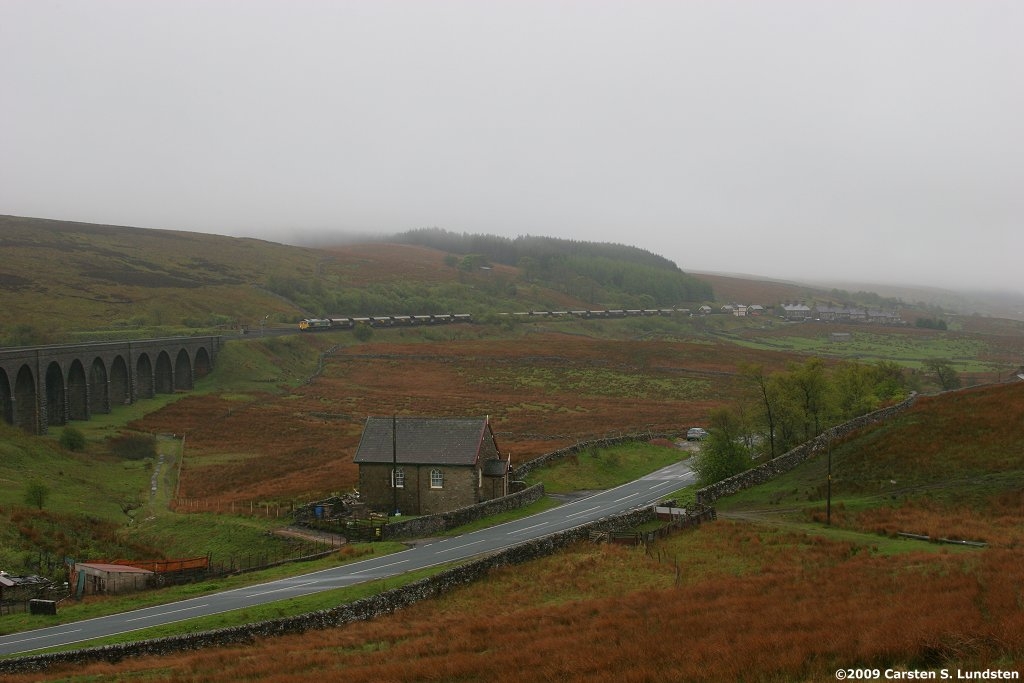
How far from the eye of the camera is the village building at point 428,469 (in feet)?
138

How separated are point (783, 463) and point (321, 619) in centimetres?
2625

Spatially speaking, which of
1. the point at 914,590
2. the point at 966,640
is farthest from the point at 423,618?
the point at 966,640

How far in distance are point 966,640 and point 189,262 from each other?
205 meters

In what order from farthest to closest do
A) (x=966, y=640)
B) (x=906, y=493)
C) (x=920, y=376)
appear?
1. (x=920, y=376)
2. (x=906, y=493)
3. (x=966, y=640)

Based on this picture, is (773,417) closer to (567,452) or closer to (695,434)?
(567,452)

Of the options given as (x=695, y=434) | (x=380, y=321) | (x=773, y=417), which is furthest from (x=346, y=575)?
(x=380, y=321)

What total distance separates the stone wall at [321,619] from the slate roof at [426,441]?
12391 millimetres

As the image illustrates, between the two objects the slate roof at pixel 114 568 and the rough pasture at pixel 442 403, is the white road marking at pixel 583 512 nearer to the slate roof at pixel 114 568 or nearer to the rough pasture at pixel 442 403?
Answer: the rough pasture at pixel 442 403

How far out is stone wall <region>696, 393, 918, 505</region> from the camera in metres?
38.4

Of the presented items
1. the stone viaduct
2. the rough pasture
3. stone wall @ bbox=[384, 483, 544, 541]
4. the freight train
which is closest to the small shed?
stone wall @ bbox=[384, 483, 544, 541]

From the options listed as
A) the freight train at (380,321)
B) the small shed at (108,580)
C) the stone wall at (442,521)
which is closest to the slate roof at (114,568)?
the small shed at (108,580)

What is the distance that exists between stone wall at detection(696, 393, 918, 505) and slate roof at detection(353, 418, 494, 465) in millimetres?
11445

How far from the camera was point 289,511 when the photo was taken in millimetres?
42844

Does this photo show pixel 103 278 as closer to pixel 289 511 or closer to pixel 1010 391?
pixel 289 511
